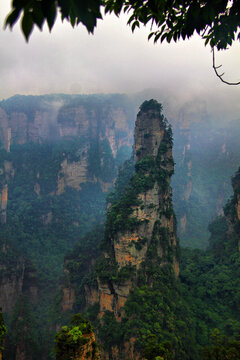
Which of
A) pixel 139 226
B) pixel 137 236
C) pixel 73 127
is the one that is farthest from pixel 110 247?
pixel 73 127

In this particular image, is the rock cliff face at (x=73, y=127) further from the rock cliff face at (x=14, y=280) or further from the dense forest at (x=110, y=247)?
the rock cliff face at (x=14, y=280)

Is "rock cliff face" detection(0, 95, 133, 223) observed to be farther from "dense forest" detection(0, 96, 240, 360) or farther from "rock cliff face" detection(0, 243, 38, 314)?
"rock cliff face" detection(0, 243, 38, 314)

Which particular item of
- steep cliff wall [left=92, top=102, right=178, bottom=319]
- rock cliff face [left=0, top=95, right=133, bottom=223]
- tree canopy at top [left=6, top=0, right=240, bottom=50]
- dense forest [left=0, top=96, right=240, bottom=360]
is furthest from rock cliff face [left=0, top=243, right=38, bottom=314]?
tree canopy at top [left=6, top=0, right=240, bottom=50]

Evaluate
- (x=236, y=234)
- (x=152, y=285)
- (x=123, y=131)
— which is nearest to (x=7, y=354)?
(x=152, y=285)

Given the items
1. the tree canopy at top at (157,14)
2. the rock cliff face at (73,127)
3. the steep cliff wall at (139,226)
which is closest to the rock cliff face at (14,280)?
the steep cliff wall at (139,226)

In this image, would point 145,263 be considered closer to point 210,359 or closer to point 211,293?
point 211,293

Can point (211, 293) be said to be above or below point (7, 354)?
above
